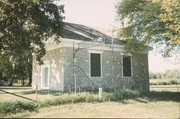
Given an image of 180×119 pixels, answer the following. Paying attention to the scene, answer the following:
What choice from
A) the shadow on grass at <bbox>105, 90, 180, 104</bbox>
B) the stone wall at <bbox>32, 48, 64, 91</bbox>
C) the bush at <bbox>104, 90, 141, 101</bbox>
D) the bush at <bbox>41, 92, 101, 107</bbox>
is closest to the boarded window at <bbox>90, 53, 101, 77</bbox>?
the stone wall at <bbox>32, 48, 64, 91</bbox>

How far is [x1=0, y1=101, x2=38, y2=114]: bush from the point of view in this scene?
8.37m

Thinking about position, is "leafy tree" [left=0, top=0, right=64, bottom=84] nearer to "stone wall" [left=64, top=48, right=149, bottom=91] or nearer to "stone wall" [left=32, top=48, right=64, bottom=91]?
"stone wall" [left=32, top=48, right=64, bottom=91]

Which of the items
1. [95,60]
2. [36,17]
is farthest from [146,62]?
[36,17]

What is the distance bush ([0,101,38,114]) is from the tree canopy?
9381mm

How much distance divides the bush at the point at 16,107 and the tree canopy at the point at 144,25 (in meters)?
9.38

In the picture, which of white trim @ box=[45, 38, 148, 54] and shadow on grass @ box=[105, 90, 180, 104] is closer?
shadow on grass @ box=[105, 90, 180, 104]

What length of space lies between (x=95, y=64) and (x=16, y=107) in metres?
9.52

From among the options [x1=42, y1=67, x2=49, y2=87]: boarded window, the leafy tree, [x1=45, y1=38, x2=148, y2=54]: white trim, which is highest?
the leafy tree

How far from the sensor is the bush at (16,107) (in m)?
8.37

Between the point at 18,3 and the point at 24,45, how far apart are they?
3.11 metres

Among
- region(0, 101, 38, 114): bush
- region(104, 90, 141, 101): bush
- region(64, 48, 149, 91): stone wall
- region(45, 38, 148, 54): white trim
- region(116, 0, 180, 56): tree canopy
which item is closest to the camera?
region(0, 101, 38, 114): bush

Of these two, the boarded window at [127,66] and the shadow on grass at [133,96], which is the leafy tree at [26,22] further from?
the boarded window at [127,66]

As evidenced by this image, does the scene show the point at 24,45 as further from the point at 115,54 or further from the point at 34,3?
the point at 115,54

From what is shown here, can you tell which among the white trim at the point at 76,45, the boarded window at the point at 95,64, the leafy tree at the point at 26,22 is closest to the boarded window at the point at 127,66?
the white trim at the point at 76,45
